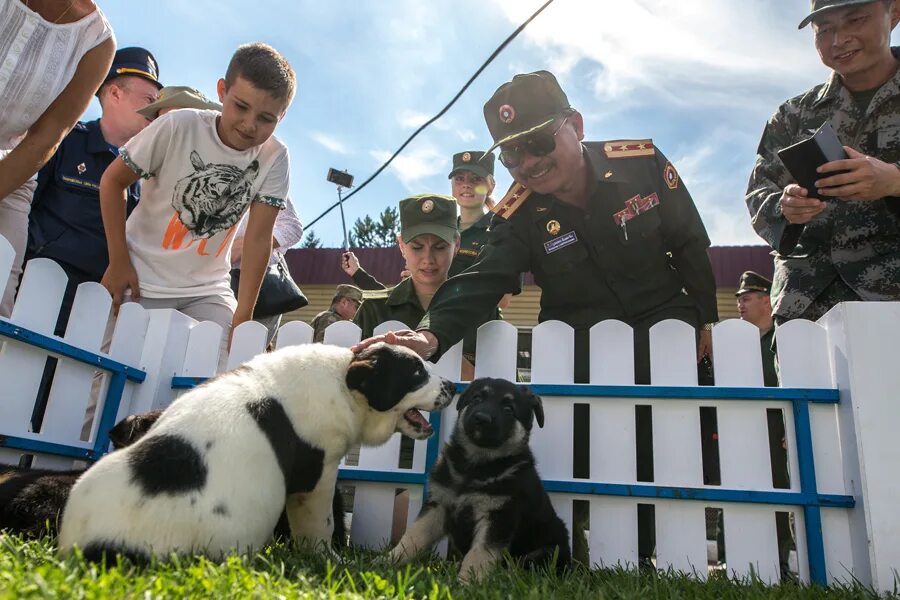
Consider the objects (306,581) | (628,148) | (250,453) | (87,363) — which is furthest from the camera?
(628,148)

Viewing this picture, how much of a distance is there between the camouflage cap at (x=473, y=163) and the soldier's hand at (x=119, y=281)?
360cm

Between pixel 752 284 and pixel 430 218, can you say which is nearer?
pixel 430 218

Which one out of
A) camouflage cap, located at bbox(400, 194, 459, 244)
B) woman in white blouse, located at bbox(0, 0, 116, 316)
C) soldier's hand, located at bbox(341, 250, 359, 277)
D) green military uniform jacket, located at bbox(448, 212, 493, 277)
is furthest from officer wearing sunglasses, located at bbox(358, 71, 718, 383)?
soldier's hand, located at bbox(341, 250, 359, 277)

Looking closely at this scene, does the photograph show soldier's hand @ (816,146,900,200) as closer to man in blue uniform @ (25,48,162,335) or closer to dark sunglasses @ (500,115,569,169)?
dark sunglasses @ (500,115,569,169)

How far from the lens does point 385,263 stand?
51.0 ft

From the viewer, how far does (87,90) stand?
3596 millimetres

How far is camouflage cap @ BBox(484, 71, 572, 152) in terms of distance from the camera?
4254mm

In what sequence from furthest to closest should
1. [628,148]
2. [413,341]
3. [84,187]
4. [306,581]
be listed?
[84,187] → [628,148] → [413,341] → [306,581]

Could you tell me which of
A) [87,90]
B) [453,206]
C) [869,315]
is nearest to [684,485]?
[869,315]

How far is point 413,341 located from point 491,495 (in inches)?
36.7

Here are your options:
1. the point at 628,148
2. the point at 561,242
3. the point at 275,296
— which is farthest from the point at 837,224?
the point at 275,296

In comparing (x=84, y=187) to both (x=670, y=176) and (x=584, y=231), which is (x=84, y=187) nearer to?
(x=584, y=231)

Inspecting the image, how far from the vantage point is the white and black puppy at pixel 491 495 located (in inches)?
118

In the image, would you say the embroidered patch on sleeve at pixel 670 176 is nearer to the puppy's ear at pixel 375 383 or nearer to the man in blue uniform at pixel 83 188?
the puppy's ear at pixel 375 383
